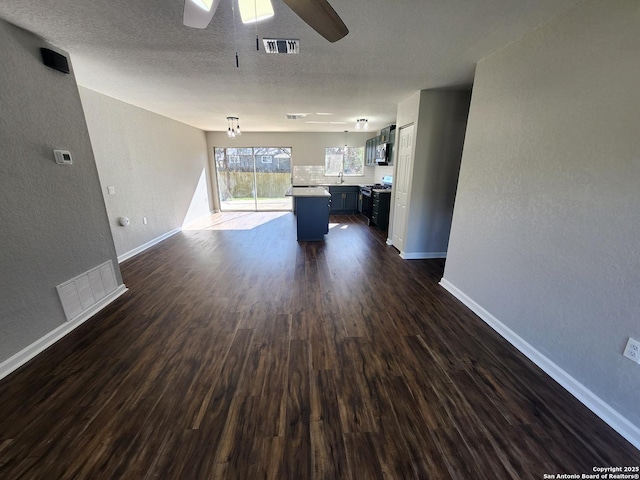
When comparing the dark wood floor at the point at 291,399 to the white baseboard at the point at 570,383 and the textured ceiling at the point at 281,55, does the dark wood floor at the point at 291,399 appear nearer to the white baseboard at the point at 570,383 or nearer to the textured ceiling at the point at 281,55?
the white baseboard at the point at 570,383

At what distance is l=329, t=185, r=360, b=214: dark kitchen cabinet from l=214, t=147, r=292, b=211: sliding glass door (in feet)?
5.13

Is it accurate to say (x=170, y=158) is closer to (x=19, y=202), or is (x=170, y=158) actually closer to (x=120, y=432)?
(x=19, y=202)

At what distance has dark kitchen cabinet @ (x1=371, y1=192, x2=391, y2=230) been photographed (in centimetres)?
554

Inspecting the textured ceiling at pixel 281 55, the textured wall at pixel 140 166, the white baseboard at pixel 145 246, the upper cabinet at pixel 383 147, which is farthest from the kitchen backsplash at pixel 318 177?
the textured ceiling at pixel 281 55

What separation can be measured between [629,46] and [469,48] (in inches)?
41.9

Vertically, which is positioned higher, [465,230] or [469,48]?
[469,48]

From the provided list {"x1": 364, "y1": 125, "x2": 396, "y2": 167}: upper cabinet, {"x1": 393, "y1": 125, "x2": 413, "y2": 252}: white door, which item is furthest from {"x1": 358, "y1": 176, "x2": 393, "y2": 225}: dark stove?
{"x1": 393, "y1": 125, "x2": 413, "y2": 252}: white door

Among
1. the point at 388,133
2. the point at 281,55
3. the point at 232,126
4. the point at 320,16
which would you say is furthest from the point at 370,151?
the point at 320,16

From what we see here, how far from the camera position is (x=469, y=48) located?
6.90 feet

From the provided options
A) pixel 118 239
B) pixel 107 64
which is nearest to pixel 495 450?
pixel 107 64

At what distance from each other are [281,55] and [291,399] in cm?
279

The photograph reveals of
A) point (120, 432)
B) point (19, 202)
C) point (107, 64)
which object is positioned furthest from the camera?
point (107, 64)

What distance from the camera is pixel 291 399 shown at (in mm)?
1575

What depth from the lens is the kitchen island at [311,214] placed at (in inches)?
183
